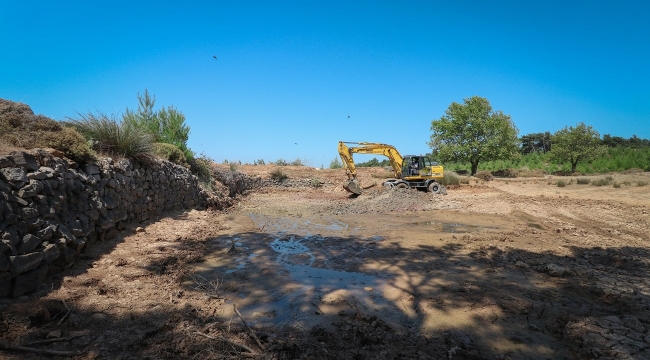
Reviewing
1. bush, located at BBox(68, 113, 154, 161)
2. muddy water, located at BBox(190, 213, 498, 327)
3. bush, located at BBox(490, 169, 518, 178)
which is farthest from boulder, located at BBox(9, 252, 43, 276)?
bush, located at BBox(490, 169, 518, 178)

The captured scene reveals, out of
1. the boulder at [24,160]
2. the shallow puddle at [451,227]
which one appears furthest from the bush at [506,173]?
the boulder at [24,160]

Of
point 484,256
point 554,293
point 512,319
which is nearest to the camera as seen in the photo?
point 512,319

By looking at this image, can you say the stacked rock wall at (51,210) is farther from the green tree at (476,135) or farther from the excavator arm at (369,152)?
the green tree at (476,135)

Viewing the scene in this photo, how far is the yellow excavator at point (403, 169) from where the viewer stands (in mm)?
18812

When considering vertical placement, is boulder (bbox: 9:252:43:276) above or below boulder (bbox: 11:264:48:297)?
above

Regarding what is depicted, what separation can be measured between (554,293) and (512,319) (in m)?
1.23

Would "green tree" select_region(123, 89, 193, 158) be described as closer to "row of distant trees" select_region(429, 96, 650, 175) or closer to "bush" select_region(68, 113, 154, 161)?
"bush" select_region(68, 113, 154, 161)

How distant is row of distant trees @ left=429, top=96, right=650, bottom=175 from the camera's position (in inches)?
1258

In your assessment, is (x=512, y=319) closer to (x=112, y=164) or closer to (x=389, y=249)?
(x=389, y=249)

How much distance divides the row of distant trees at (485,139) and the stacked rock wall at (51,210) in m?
30.5

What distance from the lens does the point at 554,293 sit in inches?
183

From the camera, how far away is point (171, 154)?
12.8 meters

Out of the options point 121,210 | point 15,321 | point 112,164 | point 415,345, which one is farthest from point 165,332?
point 112,164

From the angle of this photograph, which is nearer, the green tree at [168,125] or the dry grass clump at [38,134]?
the dry grass clump at [38,134]
